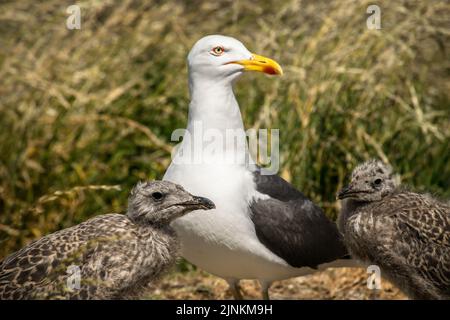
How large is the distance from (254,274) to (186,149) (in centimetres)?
96

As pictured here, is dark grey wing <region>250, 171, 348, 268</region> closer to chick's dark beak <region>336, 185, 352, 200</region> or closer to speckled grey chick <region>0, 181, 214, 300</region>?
chick's dark beak <region>336, 185, 352, 200</region>

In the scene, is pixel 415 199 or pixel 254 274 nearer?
pixel 415 199

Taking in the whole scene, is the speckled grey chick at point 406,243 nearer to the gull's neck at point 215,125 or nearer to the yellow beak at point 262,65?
the gull's neck at point 215,125

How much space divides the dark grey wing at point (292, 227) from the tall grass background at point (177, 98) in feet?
4.81

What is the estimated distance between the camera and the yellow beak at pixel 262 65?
22.0ft

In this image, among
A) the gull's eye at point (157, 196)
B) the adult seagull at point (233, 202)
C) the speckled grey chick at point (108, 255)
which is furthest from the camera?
the adult seagull at point (233, 202)

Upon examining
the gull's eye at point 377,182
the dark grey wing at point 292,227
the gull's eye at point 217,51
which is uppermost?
the gull's eye at point 217,51

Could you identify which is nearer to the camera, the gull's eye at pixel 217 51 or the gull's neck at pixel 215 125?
the gull's neck at pixel 215 125

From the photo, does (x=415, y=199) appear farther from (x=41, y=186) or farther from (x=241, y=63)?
(x=41, y=186)

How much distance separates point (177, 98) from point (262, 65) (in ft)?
8.22

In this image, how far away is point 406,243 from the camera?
19.0ft

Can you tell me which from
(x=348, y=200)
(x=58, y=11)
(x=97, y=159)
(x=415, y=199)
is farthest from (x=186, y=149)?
(x=58, y=11)

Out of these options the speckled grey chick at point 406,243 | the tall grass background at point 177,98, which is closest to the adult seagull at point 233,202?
the speckled grey chick at point 406,243

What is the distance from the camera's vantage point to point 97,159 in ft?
28.8
